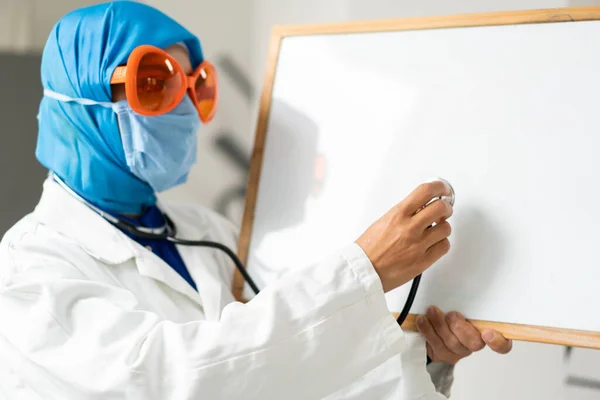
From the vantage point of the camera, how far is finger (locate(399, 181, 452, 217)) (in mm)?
906

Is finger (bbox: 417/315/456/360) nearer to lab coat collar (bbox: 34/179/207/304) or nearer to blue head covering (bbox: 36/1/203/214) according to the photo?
lab coat collar (bbox: 34/179/207/304)

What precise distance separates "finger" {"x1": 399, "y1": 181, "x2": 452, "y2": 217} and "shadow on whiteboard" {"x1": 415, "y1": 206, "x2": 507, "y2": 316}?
0.09 metres

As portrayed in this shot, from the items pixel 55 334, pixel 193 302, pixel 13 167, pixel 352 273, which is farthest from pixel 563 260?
pixel 13 167

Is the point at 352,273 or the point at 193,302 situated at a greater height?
the point at 352,273

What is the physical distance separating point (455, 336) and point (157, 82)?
2.18 feet

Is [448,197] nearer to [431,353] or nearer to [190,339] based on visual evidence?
[431,353]

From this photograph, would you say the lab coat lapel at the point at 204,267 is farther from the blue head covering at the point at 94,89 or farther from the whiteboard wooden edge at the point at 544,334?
the whiteboard wooden edge at the point at 544,334

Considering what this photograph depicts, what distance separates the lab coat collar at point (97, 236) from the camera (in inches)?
41.4

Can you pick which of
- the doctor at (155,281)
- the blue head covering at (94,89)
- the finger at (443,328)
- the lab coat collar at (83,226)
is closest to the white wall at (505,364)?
the doctor at (155,281)

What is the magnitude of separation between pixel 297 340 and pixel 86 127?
56 cm

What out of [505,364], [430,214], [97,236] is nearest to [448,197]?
[430,214]

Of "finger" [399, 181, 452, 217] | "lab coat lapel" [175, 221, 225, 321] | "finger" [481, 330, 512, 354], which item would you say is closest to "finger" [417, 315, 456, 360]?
"finger" [481, 330, 512, 354]

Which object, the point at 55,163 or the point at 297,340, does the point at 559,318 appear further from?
the point at 55,163

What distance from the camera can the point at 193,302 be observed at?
1134mm
